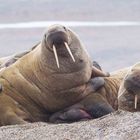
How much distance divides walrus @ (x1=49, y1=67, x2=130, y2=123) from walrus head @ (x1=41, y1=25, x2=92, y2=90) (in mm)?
209

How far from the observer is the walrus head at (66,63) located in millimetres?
8250

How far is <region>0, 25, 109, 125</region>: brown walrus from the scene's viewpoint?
27.2 feet

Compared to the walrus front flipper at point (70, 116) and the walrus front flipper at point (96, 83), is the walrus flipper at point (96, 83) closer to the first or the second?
the walrus front flipper at point (96, 83)

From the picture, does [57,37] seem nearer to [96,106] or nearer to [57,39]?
[57,39]

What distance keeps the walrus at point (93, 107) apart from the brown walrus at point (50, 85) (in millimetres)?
77

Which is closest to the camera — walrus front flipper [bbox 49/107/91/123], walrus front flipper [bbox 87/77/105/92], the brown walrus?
walrus front flipper [bbox 49/107/91/123]

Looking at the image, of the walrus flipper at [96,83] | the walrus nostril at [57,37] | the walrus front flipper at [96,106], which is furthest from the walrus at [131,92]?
the walrus nostril at [57,37]

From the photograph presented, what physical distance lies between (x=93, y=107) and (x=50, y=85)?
53 centimetres

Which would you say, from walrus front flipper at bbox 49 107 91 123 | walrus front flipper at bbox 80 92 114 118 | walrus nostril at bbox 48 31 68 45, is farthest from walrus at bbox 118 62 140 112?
walrus nostril at bbox 48 31 68 45

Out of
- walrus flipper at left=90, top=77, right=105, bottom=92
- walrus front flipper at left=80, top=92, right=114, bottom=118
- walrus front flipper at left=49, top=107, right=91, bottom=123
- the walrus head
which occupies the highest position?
the walrus head

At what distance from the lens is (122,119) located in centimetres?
666

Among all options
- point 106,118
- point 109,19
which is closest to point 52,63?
point 106,118

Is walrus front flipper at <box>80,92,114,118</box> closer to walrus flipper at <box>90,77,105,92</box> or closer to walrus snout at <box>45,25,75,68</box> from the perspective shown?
walrus flipper at <box>90,77,105,92</box>

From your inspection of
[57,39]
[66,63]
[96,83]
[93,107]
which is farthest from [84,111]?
[57,39]
